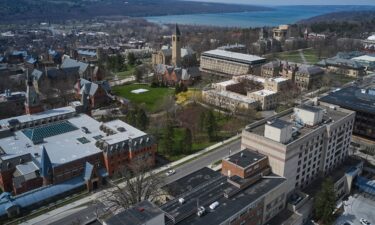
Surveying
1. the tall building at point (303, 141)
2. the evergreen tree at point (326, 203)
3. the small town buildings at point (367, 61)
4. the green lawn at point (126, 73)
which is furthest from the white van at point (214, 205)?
the small town buildings at point (367, 61)

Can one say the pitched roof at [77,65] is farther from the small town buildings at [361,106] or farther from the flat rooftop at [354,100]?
the small town buildings at [361,106]

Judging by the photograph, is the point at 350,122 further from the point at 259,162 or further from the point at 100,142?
the point at 100,142

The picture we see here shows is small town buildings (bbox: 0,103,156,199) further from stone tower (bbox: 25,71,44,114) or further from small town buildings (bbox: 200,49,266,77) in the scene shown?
small town buildings (bbox: 200,49,266,77)

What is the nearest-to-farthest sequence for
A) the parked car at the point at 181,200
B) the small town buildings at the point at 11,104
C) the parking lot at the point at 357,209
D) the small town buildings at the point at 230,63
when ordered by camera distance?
the parked car at the point at 181,200
the parking lot at the point at 357,209
the small town buildings at the point at 11,104
the small town buildings at the point at 230,63

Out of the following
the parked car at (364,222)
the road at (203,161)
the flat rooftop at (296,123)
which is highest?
the flat rooftop at (296,123)

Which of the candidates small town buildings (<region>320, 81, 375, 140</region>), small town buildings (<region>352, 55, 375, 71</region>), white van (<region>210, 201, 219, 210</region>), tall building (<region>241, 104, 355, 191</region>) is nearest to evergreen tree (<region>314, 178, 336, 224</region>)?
tall building (<region>241, 104, 355, 191</region>)

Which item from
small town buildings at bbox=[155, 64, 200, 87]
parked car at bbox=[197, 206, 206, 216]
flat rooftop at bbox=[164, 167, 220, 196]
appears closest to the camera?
parked car at bbox=[197, 206, 206, 216]
